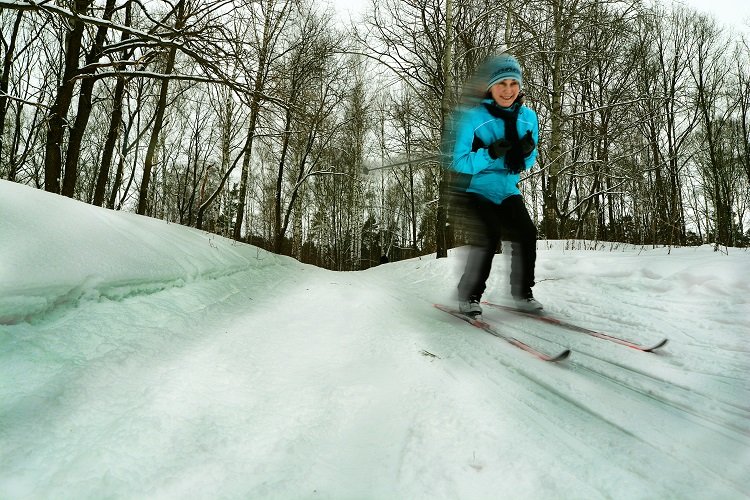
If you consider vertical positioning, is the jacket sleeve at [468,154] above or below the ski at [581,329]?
above

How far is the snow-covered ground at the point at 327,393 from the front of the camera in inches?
38.1

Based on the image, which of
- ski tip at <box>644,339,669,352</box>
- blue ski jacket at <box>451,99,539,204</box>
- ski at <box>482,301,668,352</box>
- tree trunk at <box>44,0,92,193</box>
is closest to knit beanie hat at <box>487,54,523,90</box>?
blue ski jacket at <box>451,99,539,204</box>

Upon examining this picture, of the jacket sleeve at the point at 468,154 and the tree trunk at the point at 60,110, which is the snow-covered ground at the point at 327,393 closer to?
the jacket sleeve at the point at 468,154

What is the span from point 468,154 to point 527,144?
469mm

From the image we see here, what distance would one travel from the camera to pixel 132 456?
3.30 ft

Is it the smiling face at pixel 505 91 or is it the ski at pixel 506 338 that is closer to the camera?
the ski at pixel 506 338

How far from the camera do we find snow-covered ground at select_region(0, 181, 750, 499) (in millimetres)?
968

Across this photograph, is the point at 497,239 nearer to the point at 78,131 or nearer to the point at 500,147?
the point at 500,147

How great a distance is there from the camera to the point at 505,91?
9.11ft

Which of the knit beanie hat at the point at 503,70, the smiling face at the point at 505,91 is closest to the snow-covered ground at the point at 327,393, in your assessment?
the smiling face at the point at 505,91

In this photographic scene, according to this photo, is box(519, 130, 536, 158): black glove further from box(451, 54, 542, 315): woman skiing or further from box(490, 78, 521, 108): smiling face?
box(490, 78, 521, 108): smiling face

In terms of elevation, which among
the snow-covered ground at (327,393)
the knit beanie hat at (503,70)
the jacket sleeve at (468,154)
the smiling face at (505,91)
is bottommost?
the snow-covered ground at (327,393)

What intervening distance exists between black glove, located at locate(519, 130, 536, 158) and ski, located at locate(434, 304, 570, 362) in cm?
138

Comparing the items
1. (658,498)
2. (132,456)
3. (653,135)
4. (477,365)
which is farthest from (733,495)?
(653,135)
